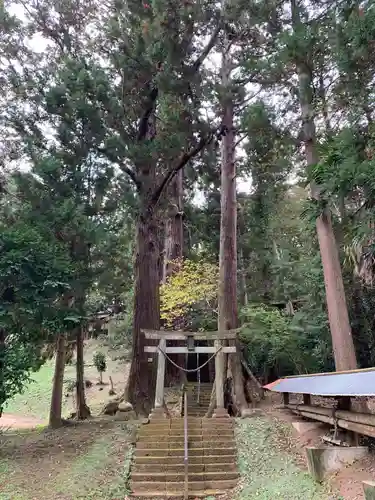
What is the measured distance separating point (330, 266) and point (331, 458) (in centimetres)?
384

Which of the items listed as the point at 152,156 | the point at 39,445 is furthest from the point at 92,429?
the point at 152,156

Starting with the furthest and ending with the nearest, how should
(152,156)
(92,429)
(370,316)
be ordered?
(370,316)
(152,156)
(92,429)

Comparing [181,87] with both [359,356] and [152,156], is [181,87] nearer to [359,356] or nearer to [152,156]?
[152,156]

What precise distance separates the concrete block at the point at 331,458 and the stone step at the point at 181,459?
73.3 inches

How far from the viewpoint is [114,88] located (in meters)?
9.09

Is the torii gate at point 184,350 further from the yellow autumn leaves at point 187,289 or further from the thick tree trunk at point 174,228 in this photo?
the thick tree trunk at point 174,228

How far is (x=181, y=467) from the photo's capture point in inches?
245

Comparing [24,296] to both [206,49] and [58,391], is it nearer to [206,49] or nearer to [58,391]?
[58,391]

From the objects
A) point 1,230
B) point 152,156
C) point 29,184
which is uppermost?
point 152,156

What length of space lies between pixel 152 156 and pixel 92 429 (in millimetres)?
5843

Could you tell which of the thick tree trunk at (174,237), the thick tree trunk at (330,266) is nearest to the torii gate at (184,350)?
the thick tree trunk at (330,266)

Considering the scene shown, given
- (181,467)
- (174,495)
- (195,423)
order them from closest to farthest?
(174,495) → (181,467) → (195,423)

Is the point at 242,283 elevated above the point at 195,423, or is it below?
above

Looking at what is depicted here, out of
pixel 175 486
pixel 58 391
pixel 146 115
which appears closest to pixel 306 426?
pixel 175 486
